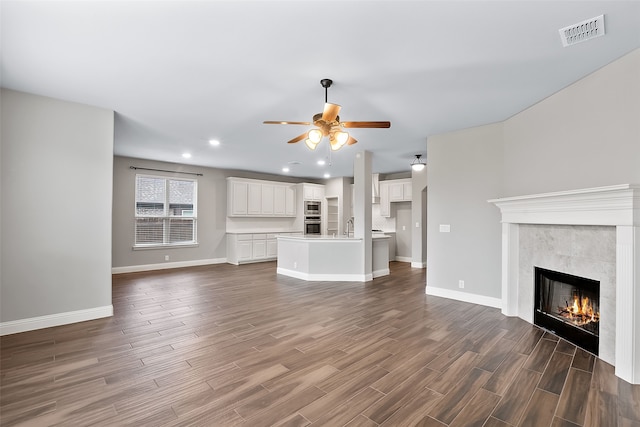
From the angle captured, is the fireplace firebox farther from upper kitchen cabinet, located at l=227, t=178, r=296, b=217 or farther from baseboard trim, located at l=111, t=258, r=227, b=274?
baseboard trim, located at l=111, t=258, r=227, b=274

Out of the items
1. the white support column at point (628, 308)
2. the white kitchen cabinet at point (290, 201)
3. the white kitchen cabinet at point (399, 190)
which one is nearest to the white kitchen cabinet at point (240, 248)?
the white kitchen cabinet at point (290, 201)

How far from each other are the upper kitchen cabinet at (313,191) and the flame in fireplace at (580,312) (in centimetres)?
733

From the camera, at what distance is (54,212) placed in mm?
3494

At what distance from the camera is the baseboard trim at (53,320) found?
3.26m

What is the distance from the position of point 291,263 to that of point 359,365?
4051 millimetres

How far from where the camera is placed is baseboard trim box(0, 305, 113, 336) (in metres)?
3.26

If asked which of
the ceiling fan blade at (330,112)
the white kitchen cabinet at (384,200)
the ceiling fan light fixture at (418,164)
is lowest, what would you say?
the white kitchen cabinet at (384,200)

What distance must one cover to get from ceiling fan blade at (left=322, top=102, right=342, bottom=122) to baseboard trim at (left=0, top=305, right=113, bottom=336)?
375cm

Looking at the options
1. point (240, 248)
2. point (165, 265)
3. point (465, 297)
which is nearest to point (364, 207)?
point (465, 297)

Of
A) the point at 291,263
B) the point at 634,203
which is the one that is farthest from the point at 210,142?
the point at 634,203

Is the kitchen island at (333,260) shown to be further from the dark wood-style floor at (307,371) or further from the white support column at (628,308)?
the white support column at (628,308)

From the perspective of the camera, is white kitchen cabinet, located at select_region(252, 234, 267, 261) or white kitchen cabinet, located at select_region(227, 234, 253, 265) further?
white kitchen cabinet, located at select_region(252, 234, 267, 261)

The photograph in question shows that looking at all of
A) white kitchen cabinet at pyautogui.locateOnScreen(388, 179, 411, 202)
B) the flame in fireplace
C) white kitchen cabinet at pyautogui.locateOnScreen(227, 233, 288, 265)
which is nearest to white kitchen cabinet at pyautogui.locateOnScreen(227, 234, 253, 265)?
white kitchen cabinet at pyautogui.locateOnScreen(227, 233, 288, 265)

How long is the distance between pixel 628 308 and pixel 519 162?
211 cm
